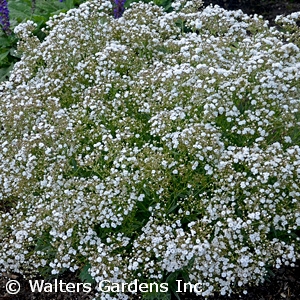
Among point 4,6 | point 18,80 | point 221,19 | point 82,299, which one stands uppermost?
point 4,6

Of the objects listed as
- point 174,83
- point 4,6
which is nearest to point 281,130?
point 174,83

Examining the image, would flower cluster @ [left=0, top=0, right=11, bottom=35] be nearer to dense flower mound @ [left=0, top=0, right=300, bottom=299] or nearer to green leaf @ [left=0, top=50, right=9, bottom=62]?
green leaf @ [left=0, top=50, right=9, bottom=62]

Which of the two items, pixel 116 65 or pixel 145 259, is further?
pixel 116 65

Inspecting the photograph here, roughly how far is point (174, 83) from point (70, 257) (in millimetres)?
2286

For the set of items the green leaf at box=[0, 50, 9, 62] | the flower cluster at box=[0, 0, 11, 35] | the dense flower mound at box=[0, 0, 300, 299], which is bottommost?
the dense flower mound at box=[0, 0, 300, 299]

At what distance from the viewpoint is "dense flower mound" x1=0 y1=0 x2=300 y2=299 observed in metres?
4.94

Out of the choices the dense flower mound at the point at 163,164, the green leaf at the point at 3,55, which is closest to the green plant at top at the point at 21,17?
the green leaf at the point at 3,55

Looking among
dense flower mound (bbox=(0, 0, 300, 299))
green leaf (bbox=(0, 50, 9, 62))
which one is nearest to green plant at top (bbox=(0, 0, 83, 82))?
green leaf (bbox=(0, 50, 9, 62))

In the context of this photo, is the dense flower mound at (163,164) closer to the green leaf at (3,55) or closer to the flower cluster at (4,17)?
the flower cluster at (4,17)

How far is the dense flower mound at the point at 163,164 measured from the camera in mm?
4938

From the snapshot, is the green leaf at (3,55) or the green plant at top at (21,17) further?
the green plant at top at (21,17)

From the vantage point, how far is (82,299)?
19.4 feet

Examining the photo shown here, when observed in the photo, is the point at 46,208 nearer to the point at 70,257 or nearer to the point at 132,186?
the point at 70,257

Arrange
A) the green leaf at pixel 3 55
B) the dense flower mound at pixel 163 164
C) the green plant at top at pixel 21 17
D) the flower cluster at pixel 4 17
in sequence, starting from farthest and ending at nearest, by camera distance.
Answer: the green plant at top at pixel 21 17 → the green leaf at pixel 3 55 → the flower cluster at pixel 4 17 → the dense flower mound at pixel 163 164
